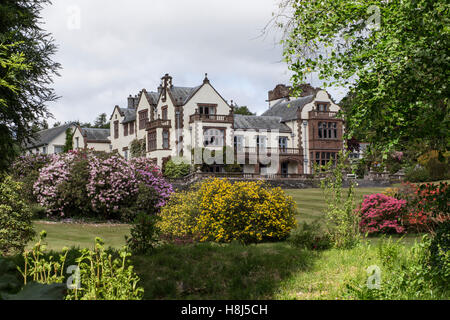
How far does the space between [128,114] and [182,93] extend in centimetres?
1124

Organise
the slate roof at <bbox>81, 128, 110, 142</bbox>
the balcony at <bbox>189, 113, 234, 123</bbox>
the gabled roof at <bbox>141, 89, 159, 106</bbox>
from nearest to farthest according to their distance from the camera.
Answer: the balcony at <bbox>189, 113, 234, 123</bbox>, the gabled roof at <bbox>141, 89, 159, 106</bbox>, the slate roof at <bbox>81, 128, 110, 142</bbox>

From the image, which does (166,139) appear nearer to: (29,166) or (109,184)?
(29,166)

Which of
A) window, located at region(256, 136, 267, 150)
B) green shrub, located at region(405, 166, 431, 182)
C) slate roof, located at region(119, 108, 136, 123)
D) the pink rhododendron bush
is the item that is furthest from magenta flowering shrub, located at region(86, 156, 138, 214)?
slate roof, located at region(119, 108, 136, 123)

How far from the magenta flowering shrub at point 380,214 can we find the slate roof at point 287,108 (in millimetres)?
33263

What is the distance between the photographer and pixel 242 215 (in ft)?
50.3

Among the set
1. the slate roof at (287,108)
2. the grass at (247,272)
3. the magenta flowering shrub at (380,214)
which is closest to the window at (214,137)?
the slate roof at (287,108)

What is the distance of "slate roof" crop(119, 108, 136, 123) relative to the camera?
5633 cm

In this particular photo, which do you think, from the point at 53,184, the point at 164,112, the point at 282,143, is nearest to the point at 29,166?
the point at 53,184

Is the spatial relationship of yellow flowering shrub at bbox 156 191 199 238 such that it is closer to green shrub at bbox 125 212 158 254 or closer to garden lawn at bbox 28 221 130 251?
garden lawn at bbox 28 221 130 251

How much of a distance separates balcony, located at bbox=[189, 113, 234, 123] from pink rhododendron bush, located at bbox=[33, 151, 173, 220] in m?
20.6

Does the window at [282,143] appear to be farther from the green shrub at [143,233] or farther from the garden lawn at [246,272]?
the green shrub at [143,233]

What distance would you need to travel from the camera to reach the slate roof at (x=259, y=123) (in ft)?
169
